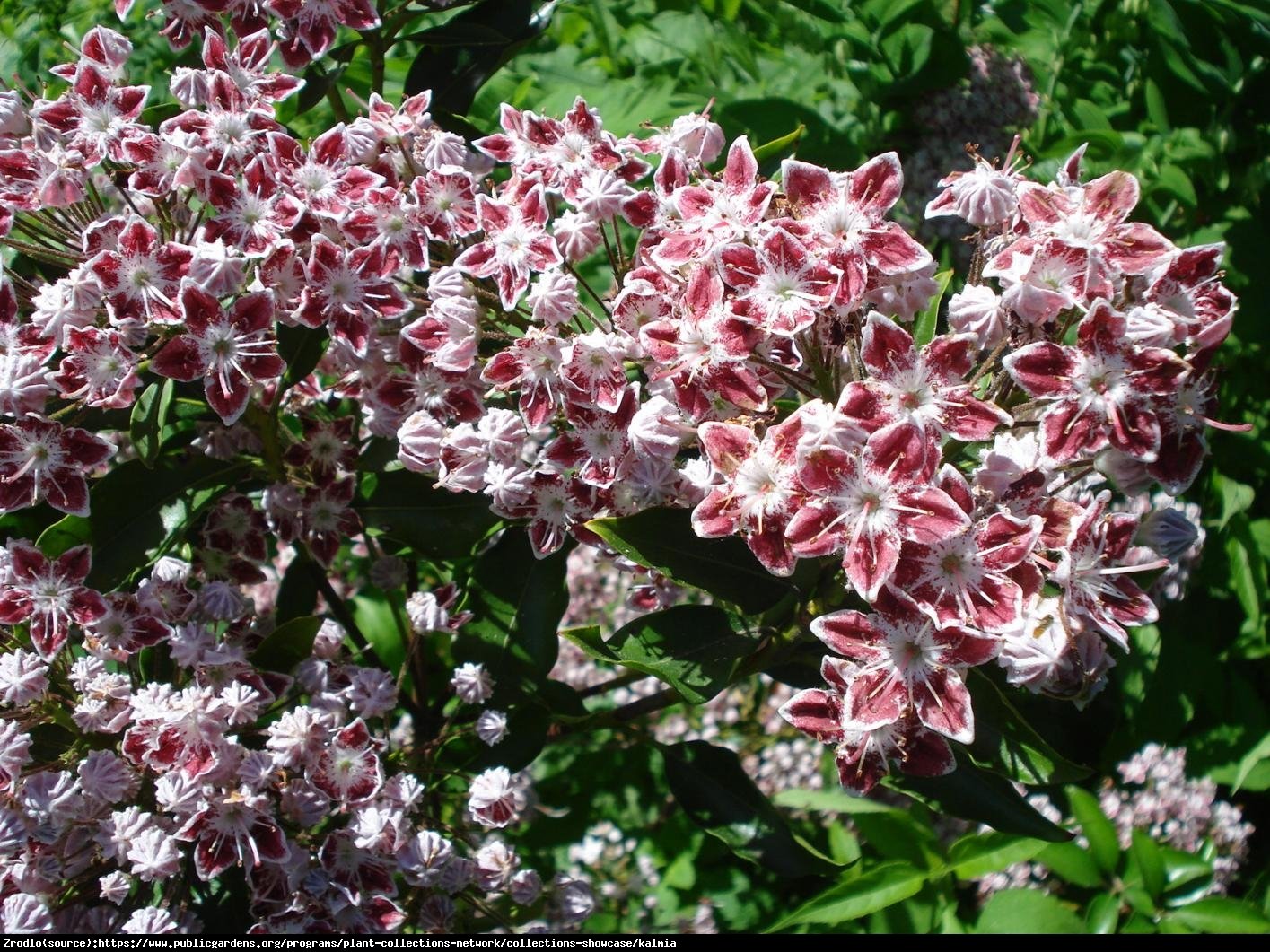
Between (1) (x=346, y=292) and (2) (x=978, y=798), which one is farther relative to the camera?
(2) (x=978, y=798)

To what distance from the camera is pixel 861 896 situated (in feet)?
7.27

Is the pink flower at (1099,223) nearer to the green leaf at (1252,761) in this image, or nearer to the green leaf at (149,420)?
the green leaf at (149,420)

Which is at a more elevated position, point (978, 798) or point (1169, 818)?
point (978, 798)

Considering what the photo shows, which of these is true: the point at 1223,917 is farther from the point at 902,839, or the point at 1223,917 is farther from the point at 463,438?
the point at 463,438

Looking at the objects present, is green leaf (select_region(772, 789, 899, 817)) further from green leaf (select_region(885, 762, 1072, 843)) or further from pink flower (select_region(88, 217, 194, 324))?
pink flower (select_region(88, 217, 194, 324))

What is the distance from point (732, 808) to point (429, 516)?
2.44ft

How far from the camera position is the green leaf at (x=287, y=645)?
182 centimetres

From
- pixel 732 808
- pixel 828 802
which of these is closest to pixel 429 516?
pixel 732 808

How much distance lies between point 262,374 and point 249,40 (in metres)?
0.55

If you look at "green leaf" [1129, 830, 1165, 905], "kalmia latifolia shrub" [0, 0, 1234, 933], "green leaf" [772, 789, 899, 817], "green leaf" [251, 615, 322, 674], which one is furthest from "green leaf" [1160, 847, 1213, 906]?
"green leaf" [251, 615, 322, 674]

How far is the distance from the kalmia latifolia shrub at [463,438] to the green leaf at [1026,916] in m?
0.80

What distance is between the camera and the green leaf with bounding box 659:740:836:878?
1884mm

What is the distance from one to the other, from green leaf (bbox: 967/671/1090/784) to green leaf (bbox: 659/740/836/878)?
0.47 meters

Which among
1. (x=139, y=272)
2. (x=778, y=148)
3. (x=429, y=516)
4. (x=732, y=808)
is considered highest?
(x=778, y=148)
